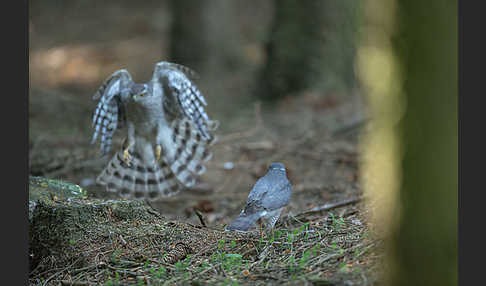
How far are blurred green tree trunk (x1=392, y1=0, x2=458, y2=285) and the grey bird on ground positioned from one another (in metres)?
2.34

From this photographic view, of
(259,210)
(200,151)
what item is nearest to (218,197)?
(200,151)

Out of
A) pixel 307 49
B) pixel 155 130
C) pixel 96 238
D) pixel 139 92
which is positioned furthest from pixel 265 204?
pixel 307 49

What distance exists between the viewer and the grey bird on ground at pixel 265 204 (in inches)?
190

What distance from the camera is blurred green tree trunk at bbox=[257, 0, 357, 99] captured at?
1272 cm

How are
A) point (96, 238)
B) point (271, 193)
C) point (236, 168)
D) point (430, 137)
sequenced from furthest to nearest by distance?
point (236, 168), point (271, 193), point (96, 238), point (430, 137)

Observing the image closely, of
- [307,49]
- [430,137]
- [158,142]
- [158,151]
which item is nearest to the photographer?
[430,137]

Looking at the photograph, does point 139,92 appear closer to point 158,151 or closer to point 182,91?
point 182,91

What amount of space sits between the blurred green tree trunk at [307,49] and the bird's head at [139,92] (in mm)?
6442

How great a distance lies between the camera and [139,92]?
6762mm

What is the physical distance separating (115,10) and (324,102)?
531 inches

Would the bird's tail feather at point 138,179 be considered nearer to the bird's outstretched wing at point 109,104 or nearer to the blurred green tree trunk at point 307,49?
the bird's outstretched wing at point 109,104

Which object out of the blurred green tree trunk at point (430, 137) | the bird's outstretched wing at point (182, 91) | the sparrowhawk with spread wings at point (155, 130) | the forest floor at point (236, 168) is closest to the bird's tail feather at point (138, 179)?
the sparrowhawk with spread wings at point (155, 130)

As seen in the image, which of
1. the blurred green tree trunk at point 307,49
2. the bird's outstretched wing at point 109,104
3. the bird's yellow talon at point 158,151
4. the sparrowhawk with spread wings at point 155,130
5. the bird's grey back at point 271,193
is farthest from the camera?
the blurred green tree trunk at point 307,49

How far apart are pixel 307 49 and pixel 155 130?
650 cm
